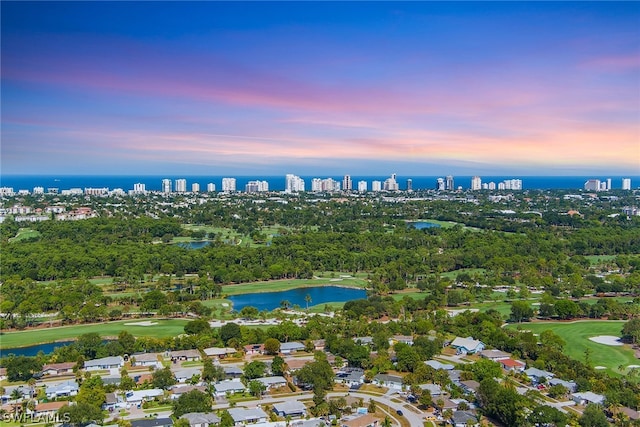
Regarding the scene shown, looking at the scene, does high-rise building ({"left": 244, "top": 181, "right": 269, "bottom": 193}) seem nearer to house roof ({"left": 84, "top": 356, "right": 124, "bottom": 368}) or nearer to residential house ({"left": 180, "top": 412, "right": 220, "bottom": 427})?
house roof ({"left": 84, "top": 356, "right": 124, "bottom": 368})

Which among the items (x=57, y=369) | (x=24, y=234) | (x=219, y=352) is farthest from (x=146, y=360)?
(x=24, y=234)

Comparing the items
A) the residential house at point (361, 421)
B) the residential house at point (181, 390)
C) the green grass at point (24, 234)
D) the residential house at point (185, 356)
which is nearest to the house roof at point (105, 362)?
the residential house at point (185, 356)

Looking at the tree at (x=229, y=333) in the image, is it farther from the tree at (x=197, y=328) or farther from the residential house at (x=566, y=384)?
the residential house at (x=566, y=384)

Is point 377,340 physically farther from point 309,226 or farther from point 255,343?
point 309,226

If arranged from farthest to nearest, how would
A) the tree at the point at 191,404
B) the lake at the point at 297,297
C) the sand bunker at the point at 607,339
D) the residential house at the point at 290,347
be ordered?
the lake at the point at 297,297
the sand bunker at the point at 607,339
the residential house at the point at 290,347
the tree at the point at 191,404

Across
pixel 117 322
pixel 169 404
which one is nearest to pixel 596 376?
pixel 169 404
